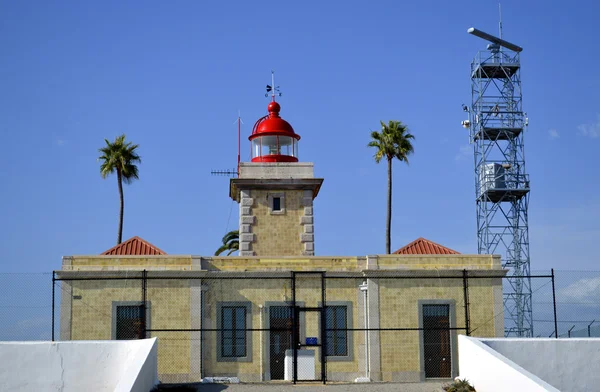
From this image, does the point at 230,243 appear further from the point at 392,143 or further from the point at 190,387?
the point at 190,387

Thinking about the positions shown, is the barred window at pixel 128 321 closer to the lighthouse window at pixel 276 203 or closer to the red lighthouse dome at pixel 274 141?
the lighthouse window at pixel 276 203

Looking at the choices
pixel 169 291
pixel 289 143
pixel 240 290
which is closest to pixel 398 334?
pixel 240 290

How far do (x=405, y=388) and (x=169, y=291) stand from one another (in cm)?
822

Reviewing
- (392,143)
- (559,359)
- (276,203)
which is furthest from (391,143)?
(559,359)

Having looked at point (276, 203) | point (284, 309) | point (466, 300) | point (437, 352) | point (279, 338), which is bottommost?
point (437, 352)

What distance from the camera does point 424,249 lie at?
93.0 feet

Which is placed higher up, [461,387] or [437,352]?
[437,352]

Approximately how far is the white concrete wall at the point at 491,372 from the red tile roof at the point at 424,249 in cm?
897

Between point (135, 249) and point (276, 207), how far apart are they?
5.01 metres

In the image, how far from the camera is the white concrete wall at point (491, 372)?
15.6 meters

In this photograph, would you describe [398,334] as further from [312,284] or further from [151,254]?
[151,254]

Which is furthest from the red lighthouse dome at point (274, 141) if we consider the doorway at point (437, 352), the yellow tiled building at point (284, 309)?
the doorway at point (437, 352)

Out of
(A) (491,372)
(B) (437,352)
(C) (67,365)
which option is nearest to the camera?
(A) (491,372)

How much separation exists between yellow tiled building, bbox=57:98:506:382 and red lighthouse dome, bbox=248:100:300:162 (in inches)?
249
